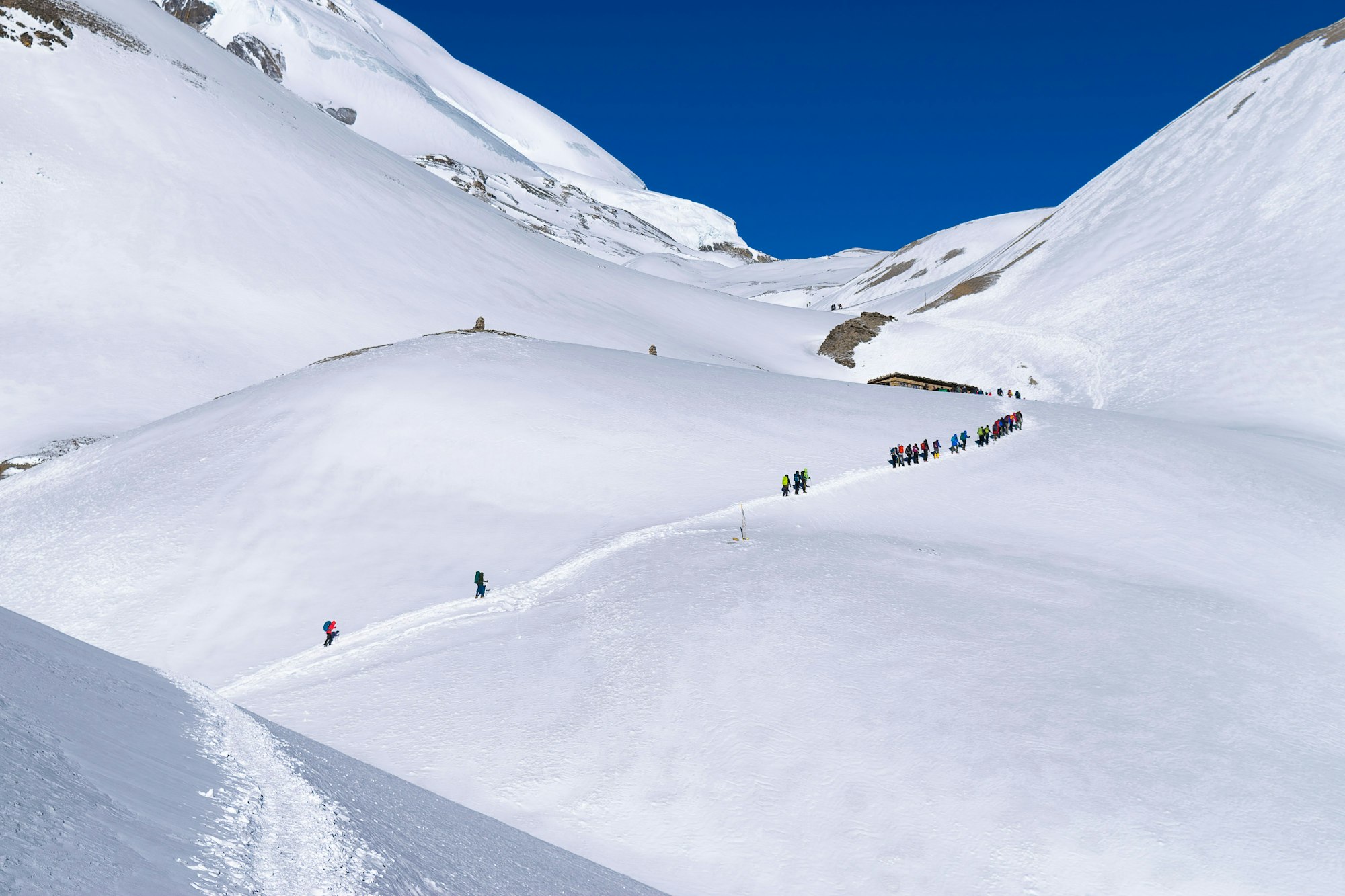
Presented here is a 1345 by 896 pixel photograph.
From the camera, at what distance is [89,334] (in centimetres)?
5506

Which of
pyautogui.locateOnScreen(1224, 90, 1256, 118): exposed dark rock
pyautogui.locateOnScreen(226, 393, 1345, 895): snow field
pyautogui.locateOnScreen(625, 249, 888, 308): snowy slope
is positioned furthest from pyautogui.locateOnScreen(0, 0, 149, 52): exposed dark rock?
pyautogui.locateOnScreen(1224, 90, 1256, 118): exposed dark rock

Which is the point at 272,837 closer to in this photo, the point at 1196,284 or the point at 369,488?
the point at 369,488

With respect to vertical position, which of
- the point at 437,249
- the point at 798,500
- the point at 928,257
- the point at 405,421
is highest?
the point at 928,257

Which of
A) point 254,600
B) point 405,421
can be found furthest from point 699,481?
point 254,600

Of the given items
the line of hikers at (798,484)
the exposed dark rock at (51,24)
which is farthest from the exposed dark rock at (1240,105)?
the exposed dark rock at (51,24)

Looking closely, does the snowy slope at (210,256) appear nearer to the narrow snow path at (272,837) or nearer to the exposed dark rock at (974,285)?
the exposed dark rock at (974,285)

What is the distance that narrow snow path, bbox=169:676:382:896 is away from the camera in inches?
230

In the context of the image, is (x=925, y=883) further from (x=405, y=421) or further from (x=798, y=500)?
(x=405, y=421)

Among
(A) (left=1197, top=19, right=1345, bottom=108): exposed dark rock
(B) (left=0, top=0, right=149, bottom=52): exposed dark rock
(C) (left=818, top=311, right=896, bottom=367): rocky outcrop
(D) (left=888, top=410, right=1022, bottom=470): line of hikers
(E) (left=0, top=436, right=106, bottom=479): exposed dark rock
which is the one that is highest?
(A) (left=1197, top=19, right=1345, bottom=108): exposed dark rock

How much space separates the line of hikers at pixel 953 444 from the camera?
3478 centimetres

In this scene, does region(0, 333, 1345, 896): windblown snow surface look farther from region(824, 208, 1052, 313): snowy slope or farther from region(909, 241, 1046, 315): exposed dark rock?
region(824, 208, 1052, 313): snowy slope

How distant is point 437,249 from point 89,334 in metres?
29.7

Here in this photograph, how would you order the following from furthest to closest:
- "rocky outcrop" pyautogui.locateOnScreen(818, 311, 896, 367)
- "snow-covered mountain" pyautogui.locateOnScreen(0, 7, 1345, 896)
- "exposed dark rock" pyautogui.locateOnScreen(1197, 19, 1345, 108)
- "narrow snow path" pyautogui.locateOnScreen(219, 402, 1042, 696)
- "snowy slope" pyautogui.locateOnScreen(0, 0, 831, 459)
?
"exposed dark rock" pyautogui.locateOnScreen(1197, 19, 1345, 108), "rocky outcrop" pyautogui.locateOnScreen(818, 311, 896, 367), "snowy slope" pyautogui.locateOnScreen(0, 0, 831, 459), "narrow snow path" pyautogui.locateOnScreen(219, 402, 1042, 696), "snow-covered mountain" pyautogui.locateOnScreen(0, 7, 1345, 896)

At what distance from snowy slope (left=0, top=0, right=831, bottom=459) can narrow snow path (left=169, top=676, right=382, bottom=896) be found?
45.3m
